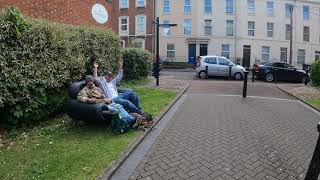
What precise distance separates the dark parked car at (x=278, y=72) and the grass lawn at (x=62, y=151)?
18.0m

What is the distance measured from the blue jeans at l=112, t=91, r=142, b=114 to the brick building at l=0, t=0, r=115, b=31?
15.2 ft

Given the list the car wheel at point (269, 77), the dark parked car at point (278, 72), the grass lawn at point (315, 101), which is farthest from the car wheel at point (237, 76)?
the grass lawn at point (315, 101)

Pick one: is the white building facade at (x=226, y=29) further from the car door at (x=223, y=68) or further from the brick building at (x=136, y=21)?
the car door at (x=223, y=68)

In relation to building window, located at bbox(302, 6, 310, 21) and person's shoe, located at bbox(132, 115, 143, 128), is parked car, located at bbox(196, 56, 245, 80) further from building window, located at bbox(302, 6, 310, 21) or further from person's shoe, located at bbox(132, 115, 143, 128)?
building window, located at bbox(302, 6, 310, 21)

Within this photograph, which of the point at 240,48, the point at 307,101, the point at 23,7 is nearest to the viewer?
the point at 23,7

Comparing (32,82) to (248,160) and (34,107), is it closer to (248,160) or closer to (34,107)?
(34,107)

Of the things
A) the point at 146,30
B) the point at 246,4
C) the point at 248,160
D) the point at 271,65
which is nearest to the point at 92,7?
the point at 248,160

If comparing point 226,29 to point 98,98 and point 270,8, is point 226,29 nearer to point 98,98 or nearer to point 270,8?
point 270,8

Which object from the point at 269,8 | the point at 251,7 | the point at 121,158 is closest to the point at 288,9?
the point at 269,8

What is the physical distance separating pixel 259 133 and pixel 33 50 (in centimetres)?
509

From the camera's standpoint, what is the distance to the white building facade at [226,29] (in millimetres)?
40656

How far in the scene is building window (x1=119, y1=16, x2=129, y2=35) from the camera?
42.8 metres

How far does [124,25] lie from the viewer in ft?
141

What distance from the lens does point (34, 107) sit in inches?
293
